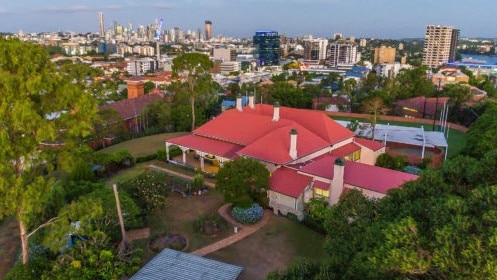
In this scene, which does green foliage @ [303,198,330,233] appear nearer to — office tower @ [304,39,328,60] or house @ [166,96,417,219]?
house @ [166,96,417,219]

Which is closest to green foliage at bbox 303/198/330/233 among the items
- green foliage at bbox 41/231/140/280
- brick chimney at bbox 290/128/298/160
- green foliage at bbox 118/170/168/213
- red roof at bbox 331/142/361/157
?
brick chimney at bbox 290/128/298/160

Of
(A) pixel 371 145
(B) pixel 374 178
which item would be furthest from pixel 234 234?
(A) pixel 371 145

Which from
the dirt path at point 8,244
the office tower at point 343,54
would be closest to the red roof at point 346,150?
the dirt path at point 8,244

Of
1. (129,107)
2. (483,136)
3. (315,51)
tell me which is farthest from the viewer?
(315,51)

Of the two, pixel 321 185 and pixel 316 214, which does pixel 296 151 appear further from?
pixel 316 214

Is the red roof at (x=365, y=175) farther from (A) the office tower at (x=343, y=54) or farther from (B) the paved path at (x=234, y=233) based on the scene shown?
(A) the office tower at (x=343, y=54)

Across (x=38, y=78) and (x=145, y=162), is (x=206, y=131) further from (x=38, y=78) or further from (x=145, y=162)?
(x=38, y=78)
